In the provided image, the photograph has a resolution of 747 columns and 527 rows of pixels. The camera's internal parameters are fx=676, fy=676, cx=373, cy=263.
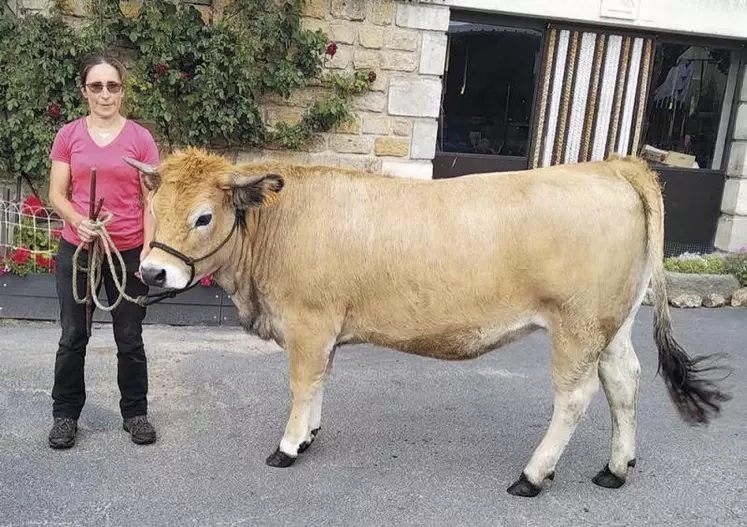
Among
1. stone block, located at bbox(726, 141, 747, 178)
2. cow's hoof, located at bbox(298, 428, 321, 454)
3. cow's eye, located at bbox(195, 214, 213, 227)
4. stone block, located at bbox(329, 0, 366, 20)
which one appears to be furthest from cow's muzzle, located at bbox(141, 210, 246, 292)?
stone block, located at bbox(726, 141, 747, 178)

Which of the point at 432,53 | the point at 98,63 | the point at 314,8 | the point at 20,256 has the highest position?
the point at 314,8

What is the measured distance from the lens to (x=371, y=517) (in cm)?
325

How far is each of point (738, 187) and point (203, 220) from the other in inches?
287

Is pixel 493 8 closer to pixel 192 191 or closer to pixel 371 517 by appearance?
pixel 192 191

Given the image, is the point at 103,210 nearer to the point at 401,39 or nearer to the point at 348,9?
the point at 348,9

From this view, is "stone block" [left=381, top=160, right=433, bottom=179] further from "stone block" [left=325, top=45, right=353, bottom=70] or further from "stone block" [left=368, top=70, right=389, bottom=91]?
"stone block" [left=325, top=45, right=353, bottom=70]

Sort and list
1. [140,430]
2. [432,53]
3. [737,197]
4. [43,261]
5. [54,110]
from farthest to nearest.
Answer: [737,197] → [432,53] → [54,110] → [43,261] → [140,430]

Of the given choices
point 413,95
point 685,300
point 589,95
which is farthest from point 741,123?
point 413,95

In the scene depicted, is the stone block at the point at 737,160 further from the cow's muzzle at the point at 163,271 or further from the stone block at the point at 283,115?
the cow's muzzle at the point at 163,271

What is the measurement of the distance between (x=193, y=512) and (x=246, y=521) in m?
0.26

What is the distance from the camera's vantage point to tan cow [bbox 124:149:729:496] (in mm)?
3285

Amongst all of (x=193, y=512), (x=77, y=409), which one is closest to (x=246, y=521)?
(x=193, y=512)

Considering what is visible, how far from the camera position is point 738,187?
8.24 m

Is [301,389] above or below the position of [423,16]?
below
